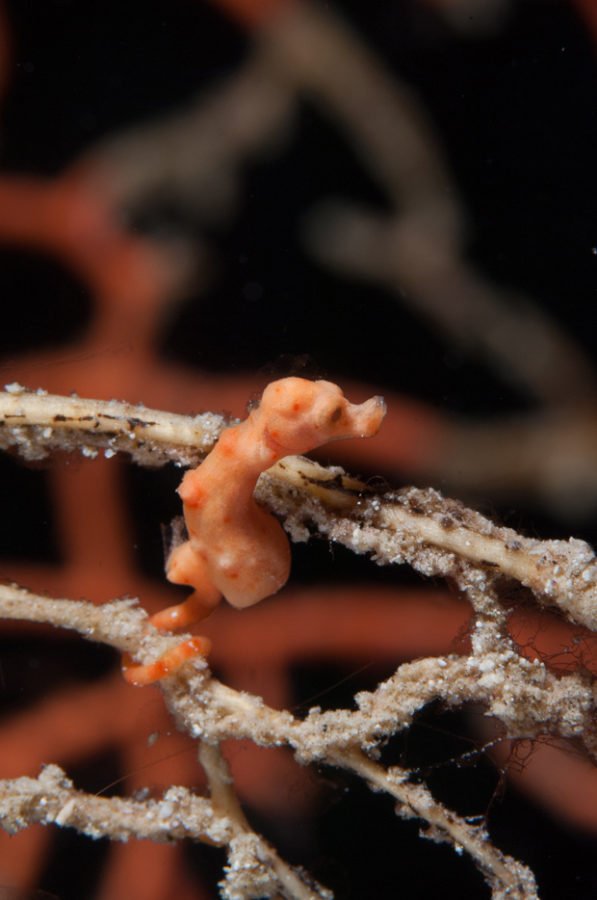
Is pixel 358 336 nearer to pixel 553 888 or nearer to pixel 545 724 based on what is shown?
pixel 545 724

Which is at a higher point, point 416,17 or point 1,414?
point 416,17

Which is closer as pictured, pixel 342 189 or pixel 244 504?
pixel 244 504

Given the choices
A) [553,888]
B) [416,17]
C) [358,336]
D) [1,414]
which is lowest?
[553,888]

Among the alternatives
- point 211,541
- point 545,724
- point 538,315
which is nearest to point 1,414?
point 211,541

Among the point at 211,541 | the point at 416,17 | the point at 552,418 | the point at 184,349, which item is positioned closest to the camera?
the point at 211,541

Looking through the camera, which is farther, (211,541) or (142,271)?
(142,271)

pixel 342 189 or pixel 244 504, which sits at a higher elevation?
pixel 342 189

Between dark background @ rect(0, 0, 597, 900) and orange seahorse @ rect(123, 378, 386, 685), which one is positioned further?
dark background @ rect(0, 0, 597, 900)

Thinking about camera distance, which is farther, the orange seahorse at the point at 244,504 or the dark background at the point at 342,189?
the dark background at the point at 342,189
